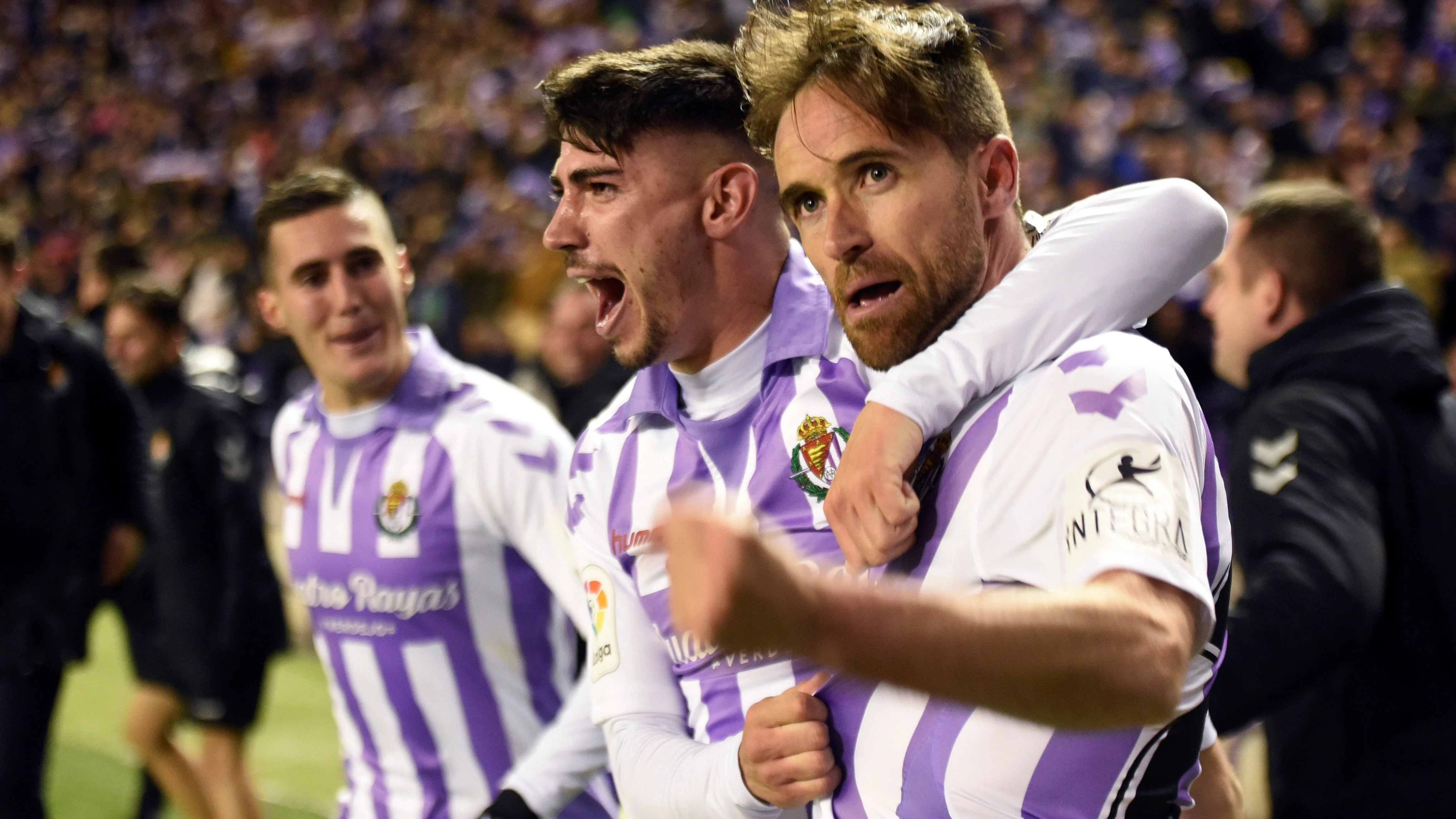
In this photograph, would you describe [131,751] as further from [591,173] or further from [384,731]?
[591,173]

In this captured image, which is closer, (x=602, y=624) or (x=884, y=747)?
(x=884, y=747)

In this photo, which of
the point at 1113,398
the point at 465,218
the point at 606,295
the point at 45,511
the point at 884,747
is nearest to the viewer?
the point at 1113,398

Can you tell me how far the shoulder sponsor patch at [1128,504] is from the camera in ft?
4.22

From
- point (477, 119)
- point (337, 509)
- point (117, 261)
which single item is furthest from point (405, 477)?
point (477, 119)

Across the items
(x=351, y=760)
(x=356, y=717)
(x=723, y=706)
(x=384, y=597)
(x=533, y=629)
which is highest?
(x=723, y=706)

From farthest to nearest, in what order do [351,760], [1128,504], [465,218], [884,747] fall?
1. [465,218]
2. [351,760]
3. [884,747]
4. [1128,504]

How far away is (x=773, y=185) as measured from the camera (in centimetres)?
230

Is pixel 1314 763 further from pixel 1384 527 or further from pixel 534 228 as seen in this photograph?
pixel 534 228

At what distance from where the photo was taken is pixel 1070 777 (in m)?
1.50

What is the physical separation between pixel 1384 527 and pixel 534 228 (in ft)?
36.3

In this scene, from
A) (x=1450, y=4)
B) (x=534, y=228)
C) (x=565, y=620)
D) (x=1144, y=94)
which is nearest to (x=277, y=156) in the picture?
(x=534, y=228)

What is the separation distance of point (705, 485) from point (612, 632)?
350 millimetres

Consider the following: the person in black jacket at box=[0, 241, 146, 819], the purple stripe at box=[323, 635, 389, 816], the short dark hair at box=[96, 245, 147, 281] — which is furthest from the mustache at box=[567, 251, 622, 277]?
the short dark hair at box=[96, 245, 147, 281]

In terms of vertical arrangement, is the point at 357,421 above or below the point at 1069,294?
below
